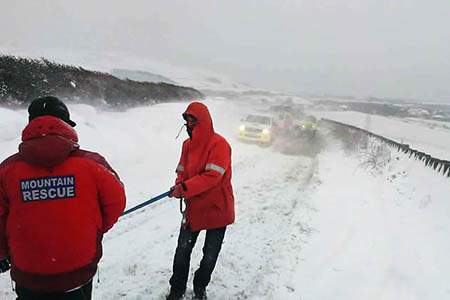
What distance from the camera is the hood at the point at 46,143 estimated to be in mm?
1551

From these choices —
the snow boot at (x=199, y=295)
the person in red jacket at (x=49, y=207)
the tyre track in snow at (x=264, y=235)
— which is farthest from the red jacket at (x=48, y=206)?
the tyre track in snow at (x=264, y=235)

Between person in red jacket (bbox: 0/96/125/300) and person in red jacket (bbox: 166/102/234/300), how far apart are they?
3.55 ft

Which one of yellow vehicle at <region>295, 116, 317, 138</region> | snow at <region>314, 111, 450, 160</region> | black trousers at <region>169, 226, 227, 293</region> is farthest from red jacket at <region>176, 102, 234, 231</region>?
yellow vehicle at <region>295, 116, 317, 138</region>

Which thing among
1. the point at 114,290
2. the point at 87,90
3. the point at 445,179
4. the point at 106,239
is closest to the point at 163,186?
the point at 106,239

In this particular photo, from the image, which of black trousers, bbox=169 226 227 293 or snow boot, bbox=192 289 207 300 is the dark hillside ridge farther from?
snow boot, bbox=192 289 207 300

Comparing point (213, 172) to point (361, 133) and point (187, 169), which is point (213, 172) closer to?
point (187, 169)

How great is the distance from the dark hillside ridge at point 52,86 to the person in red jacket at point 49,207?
29.8ft

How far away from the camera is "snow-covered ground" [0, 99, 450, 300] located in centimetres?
356

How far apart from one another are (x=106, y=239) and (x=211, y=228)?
2291mm

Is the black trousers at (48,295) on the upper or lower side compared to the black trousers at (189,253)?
upper

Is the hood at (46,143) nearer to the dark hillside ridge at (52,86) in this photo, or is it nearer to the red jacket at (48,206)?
the red jacket at (48,206)

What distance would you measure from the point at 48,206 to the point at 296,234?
13.8 ft

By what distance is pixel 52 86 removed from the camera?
456 inches

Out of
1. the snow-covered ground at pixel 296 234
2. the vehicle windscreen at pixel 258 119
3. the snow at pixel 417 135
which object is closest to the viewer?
the snow-covered ground at pixel 296 234
